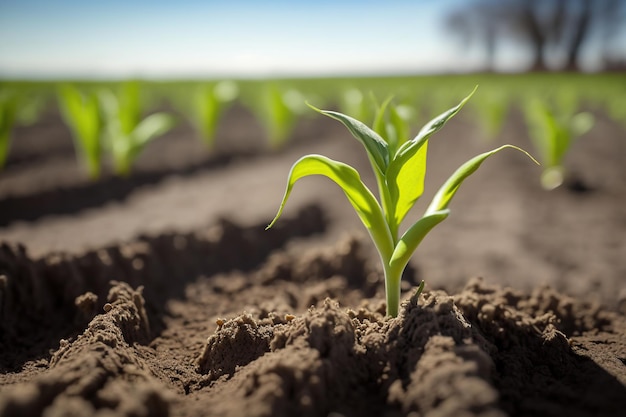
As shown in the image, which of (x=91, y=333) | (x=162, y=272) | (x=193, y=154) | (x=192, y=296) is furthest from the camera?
(x=193, y=154)

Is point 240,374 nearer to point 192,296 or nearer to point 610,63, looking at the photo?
point 192,296

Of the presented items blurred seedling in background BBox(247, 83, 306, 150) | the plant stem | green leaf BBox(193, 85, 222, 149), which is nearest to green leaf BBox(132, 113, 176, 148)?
green leaf BBox(193, 85, 222, 149)

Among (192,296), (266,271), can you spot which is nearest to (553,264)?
(266,271)

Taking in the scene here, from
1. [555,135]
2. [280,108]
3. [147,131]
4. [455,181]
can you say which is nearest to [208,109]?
[280,108]

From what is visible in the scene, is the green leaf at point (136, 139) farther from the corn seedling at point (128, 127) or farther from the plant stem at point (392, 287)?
the plant stem at point (392, 287)

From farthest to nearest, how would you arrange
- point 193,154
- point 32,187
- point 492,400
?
point 193,154 < point 32,187 < point 492,400

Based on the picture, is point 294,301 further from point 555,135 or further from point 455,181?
point 555,135

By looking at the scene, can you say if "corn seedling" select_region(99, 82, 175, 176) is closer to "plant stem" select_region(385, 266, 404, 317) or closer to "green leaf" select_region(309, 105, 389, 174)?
"green leaf" select_region(309, 105, 389, 174)

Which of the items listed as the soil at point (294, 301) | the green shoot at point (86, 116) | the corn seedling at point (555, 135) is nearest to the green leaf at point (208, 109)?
the soil at point (294, 301)
